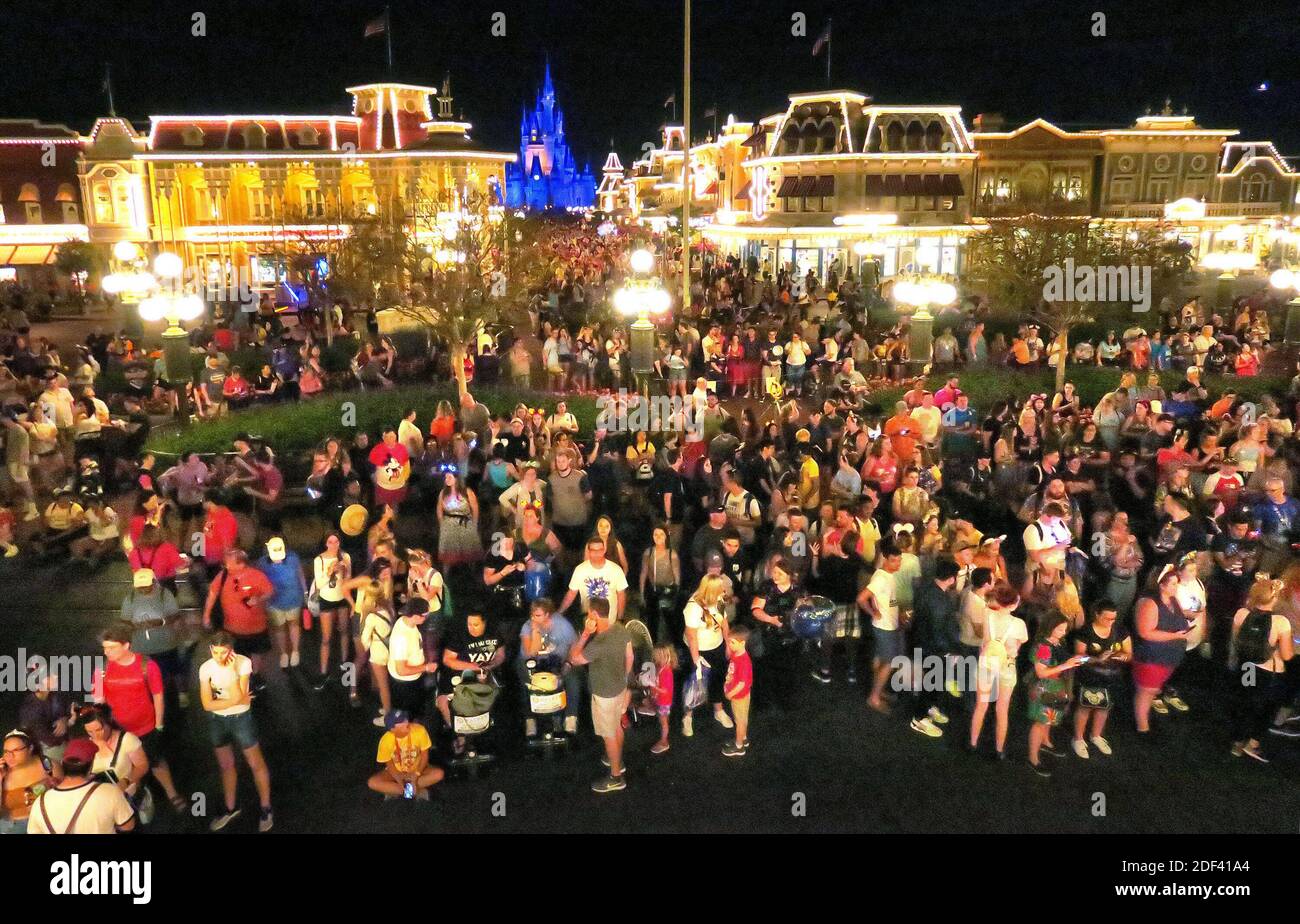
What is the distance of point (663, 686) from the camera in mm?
7176

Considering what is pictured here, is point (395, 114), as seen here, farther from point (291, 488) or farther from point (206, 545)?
point (206, 545)

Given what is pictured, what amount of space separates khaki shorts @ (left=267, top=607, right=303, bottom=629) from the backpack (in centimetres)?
764

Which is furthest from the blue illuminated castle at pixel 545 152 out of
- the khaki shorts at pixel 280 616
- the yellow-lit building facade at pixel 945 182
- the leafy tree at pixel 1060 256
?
the khaki shorts at pixel 280 616

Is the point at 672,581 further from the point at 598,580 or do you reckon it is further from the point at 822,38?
the point at 822,38

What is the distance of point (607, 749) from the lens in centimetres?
692

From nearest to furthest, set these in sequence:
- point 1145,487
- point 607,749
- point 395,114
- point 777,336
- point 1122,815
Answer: point 1122,815 → point 607,749 → point 1145,487 → point 777,336 → point 395,114

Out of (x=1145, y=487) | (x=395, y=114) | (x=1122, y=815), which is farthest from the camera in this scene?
(x=395, y=114)

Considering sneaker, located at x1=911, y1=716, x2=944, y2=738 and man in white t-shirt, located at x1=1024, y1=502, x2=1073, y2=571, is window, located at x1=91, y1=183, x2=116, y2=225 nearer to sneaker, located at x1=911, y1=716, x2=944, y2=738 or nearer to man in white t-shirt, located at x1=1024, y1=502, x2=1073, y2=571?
man in white t-shirt, located at x1=1024, y1=502, x2=1073, y2=571

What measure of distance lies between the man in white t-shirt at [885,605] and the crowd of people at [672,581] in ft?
0.08

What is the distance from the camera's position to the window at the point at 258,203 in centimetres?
4622

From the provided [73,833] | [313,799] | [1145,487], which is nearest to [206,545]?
[313,799]

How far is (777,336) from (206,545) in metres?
11.9

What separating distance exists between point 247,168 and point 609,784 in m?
47.0

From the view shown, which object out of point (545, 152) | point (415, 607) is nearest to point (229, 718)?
point (415, 607)
